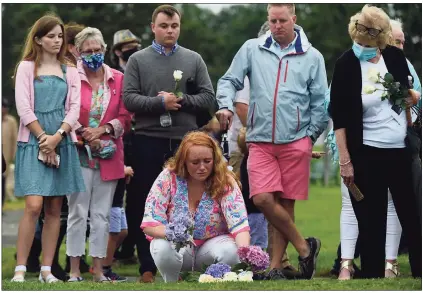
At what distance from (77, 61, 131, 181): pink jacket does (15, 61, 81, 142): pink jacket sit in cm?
32

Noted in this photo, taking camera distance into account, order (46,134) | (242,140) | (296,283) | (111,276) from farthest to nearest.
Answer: (242,140) < (111,276) < (46,134) < (296,283)

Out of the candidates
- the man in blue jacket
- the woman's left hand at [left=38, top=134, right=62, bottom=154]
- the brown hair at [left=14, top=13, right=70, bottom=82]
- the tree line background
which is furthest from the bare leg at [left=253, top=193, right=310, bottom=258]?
the tree line background

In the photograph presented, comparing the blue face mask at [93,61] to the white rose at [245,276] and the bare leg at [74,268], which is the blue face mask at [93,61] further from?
the white rose at [245,276]

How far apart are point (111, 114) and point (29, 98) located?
0.96m

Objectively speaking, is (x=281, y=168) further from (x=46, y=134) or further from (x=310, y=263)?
(x=46, y=134)

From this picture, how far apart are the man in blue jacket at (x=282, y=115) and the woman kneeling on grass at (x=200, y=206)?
2.66ft

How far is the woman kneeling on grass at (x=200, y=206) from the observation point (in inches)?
367

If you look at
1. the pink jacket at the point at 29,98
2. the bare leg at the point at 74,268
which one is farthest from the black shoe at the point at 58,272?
the pink jacket at the point at 29,98

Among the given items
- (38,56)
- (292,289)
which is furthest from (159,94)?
(292,289)

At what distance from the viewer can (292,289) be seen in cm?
844

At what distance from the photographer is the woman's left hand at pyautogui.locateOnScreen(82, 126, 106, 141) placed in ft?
34.8

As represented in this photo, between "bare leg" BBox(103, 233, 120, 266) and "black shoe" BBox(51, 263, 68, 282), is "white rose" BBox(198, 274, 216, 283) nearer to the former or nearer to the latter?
"black shoe" BBox(51, 263, 68, 282)

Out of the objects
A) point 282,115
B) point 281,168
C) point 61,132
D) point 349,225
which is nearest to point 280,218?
point 281,168

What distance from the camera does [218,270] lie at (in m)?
9.04
